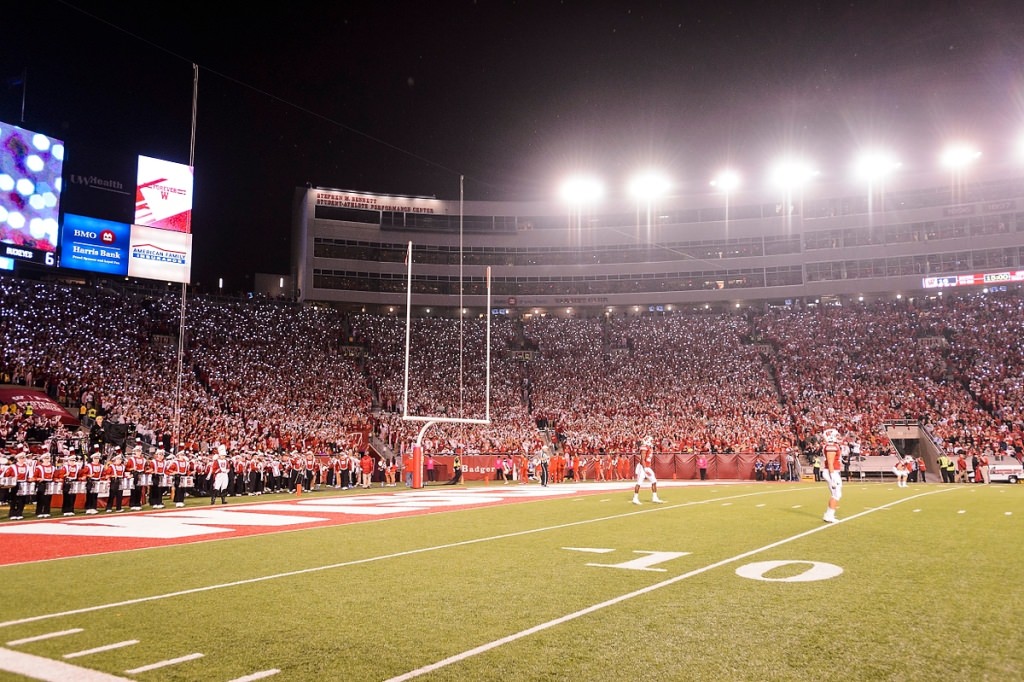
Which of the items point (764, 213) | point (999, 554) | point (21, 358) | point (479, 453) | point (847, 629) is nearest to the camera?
point (847, 629)

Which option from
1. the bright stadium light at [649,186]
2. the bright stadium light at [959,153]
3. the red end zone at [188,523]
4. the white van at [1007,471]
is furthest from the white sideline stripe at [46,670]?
the bright stadium light at [959,153]

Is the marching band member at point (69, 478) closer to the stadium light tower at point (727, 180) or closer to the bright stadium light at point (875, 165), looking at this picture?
the stadium light tower at point (727, 180)

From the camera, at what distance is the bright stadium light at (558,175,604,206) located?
59.7 metres

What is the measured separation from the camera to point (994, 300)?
48188 millimetres

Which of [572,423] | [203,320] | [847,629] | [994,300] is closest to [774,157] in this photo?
[994,300]

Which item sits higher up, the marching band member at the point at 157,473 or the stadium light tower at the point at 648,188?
the stadium light tower at the point at 648,188

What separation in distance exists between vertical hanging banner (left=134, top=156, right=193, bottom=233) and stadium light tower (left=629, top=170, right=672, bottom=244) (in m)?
42.6

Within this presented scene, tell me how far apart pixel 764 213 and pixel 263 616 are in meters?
60.7

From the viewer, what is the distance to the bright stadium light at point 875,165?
53969 millimetres

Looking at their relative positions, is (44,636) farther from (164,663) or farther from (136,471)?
(136,471)

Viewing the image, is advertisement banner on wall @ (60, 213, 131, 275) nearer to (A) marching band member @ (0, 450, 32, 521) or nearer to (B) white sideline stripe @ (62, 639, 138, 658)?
(A) marching band member @ (0, 450, 32, 521)

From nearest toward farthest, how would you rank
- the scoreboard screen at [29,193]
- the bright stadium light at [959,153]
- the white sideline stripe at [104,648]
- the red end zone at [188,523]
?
1. the white sideline stripe at [104,648]
2. the red end zone at [188,523]
3. the scoreboard screen at [29,193]
4. the bright stadium light at [959,153]

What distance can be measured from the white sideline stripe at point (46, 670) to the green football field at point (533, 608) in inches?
0.7

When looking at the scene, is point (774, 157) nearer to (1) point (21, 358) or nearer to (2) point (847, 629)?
(1) point (21, 358)
